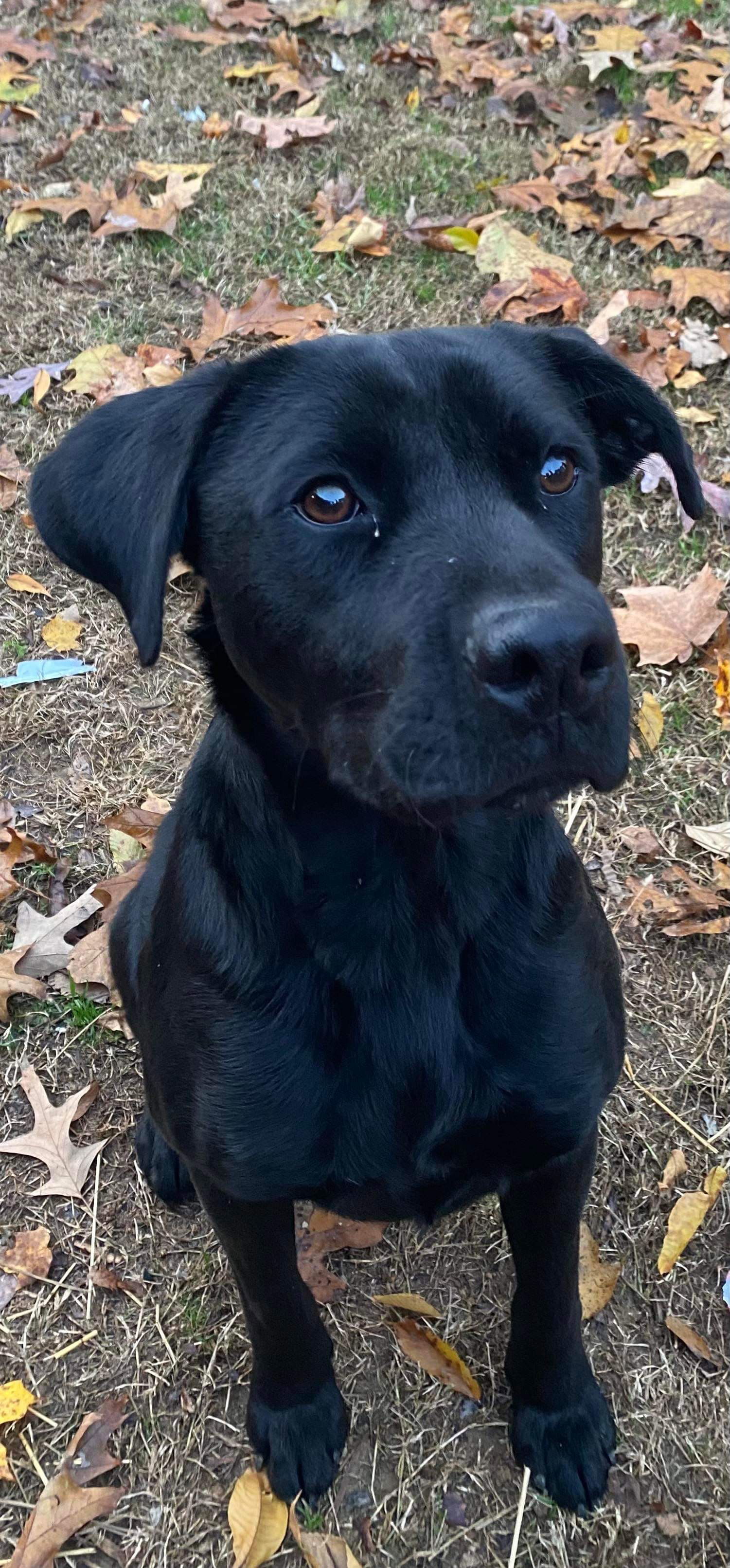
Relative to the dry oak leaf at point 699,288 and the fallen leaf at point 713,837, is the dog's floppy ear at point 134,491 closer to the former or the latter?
A: the fallen leaf at point 713,837

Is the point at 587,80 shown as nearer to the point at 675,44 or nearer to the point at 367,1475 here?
the point at 675,44

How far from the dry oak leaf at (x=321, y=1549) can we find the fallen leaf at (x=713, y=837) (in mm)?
1850

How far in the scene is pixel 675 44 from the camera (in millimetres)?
5906

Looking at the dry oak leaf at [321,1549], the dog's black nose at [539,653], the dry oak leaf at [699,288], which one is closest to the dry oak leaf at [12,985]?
the dry oak leaf at [321,1549]

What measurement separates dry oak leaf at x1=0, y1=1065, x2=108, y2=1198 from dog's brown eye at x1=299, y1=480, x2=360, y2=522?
5.85ft

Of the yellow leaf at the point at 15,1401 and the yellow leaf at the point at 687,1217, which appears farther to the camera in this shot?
the yellow leaf at the point at 687,1217

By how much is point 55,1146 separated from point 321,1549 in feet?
3.39

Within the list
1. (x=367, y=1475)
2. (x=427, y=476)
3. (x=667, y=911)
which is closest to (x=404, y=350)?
(x=427, y=476)

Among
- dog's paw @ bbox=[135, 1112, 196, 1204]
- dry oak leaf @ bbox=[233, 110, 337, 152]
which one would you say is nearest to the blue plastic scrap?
dog's paw @ bbox=[135, 1112, 196, 1204]

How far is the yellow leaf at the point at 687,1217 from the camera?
8.49 feet

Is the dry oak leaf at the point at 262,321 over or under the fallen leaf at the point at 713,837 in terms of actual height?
over

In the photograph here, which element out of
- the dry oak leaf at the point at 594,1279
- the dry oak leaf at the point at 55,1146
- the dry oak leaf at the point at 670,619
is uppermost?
the dry oak leaf at the point at 670,619

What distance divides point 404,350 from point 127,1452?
2107 millimetres

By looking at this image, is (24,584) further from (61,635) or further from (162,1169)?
(162,1169)
